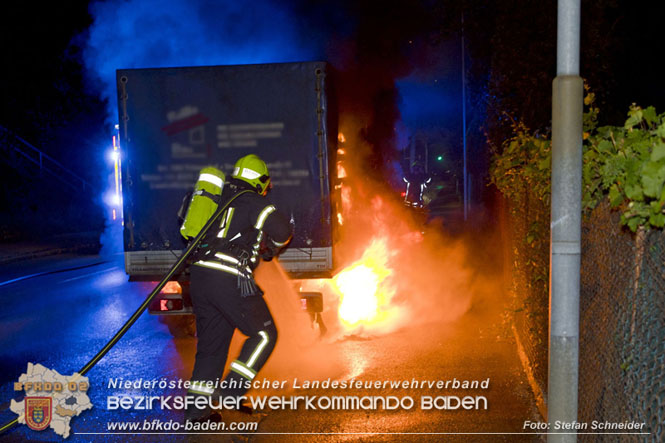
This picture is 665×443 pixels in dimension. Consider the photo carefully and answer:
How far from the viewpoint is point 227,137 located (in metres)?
6.63

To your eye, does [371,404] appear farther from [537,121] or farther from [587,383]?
[537,121]

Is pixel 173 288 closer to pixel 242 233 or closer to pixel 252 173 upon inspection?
pixel 242 233

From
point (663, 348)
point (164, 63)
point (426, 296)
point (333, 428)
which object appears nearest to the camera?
point (663, 348)

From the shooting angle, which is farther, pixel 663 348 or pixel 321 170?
pixel 321 170

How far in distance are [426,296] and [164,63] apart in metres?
7.24

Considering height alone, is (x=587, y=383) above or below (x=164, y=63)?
below

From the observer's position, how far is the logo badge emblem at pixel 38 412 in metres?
4.98

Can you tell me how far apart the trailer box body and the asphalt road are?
1.10 metres

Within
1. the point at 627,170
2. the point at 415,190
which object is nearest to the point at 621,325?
the point at 627,170

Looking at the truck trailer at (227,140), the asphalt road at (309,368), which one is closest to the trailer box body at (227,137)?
the truck trailer at (227,140)

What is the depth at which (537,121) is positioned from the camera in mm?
8812

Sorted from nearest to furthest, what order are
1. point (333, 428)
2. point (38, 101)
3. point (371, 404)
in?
1. point (333, 428)
2. point (371, 404)
3. point (38, 101)

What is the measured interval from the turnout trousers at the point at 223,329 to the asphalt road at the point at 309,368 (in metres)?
0.38

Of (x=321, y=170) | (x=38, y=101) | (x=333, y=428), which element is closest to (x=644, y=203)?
(x=333, y=428)
